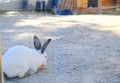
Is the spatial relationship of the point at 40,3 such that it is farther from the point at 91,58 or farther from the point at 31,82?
the point at 31,82

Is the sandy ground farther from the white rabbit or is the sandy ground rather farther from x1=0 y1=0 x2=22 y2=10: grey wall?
x1=0 y1=0 x2=22 y2=10: grey wall

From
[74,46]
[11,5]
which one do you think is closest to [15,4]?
[11,5]

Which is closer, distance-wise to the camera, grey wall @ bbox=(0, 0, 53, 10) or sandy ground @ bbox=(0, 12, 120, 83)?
sandy ground @ bbox=(0, 12, 120, 83)

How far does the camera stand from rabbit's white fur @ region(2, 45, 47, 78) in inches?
153

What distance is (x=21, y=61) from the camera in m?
3.91

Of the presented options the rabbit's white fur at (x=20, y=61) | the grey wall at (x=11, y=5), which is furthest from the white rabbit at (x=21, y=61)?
the grey wall at (x=11, y=5)

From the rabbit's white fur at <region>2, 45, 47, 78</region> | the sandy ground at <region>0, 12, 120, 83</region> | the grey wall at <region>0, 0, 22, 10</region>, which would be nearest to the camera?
the rabbit's white fur at <region>2, 45, 47, 78</region>

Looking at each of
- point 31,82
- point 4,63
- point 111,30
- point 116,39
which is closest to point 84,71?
point 31,82

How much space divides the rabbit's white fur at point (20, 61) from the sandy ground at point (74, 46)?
0.10m

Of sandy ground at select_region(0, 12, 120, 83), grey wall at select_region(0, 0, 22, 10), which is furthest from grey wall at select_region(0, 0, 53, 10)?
sandy ground at select_region(0, 12, 120, 83)

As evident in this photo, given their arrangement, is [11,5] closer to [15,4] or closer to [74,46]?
[15,4]

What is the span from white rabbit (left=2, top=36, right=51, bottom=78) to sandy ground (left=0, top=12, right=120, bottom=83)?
0.31 feet

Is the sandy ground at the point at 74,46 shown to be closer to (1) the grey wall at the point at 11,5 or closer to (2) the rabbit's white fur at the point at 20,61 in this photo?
(2) the rabbit's white fur at the point at 20,61

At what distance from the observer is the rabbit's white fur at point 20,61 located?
12.8 ft
